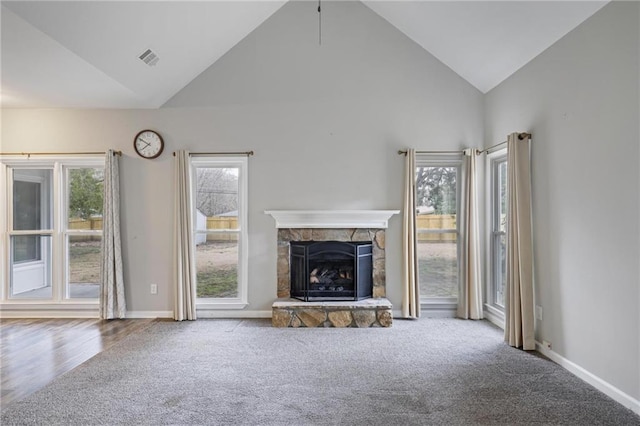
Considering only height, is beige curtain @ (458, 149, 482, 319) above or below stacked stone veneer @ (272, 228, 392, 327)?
above

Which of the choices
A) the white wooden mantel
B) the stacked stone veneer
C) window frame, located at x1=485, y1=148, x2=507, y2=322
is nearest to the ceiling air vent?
the white wooden mantel

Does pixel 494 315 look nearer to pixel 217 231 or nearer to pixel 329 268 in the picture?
pixel 329 268

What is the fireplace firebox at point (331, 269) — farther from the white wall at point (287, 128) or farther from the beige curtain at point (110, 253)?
the beige curtain at point (110, 253)

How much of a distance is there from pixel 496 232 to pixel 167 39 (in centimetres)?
437

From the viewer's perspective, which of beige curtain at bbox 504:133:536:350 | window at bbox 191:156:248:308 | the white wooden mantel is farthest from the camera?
window at bbox 191:156:248:308

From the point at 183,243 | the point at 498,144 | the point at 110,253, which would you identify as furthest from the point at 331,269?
the point at 110,253

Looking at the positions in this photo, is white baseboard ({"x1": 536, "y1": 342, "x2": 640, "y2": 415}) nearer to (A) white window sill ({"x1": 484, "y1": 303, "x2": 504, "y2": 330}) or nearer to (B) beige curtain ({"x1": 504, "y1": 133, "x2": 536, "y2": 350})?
(B) beige curtain ({"x1": 504, "y1": 133, "x2": 536, "y2": 350})

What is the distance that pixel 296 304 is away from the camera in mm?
4621

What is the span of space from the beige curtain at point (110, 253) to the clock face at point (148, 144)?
331mm

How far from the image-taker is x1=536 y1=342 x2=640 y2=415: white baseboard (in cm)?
265

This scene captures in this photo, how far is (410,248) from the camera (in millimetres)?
4859

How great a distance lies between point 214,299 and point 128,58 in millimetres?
2992

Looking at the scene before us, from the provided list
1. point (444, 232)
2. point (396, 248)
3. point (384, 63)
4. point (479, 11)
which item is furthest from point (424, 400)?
point (384, 63)

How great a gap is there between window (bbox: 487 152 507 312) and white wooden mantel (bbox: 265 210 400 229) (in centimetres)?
124
